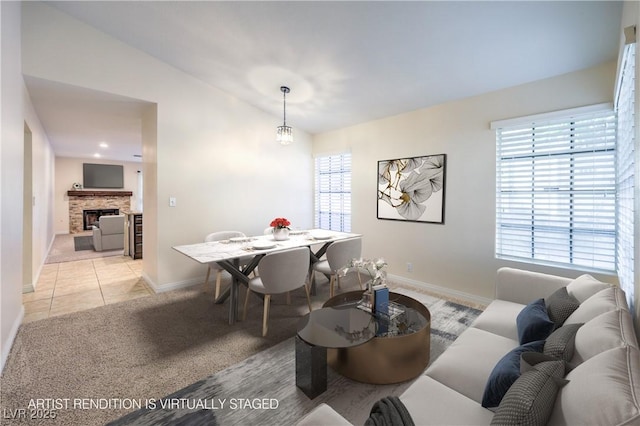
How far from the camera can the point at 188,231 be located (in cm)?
393

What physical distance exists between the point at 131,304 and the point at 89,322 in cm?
46

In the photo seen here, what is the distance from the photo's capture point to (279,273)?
8.45 feet

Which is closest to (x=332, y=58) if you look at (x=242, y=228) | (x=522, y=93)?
(x=522, y=93)

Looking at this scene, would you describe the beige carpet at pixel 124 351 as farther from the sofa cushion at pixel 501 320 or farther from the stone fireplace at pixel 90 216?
the stone fireplace at pixel 90 216

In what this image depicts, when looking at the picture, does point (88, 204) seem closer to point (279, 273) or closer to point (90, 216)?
point (90, 216)

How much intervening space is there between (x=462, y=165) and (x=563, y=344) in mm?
2605

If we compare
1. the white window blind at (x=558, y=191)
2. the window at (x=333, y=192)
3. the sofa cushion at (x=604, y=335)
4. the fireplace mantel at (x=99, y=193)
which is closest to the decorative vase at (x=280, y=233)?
the window at (x=333, y=192)

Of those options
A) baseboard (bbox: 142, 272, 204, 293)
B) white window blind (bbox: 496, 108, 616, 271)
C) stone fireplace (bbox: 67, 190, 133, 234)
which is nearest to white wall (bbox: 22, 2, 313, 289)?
baseboard (bbox: 142, 272, 204, 293)

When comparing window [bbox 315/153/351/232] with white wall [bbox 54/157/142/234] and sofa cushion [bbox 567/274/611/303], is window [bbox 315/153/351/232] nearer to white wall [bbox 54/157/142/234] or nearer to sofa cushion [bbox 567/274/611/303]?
sofa cushion [bbox 567/274/611/303]

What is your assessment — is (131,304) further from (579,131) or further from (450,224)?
(579,131)

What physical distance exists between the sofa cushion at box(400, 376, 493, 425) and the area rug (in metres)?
7.69

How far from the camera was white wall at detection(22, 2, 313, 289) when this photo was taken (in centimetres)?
298

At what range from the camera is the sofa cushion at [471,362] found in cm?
132

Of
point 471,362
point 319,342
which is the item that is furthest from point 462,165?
point 319,342
